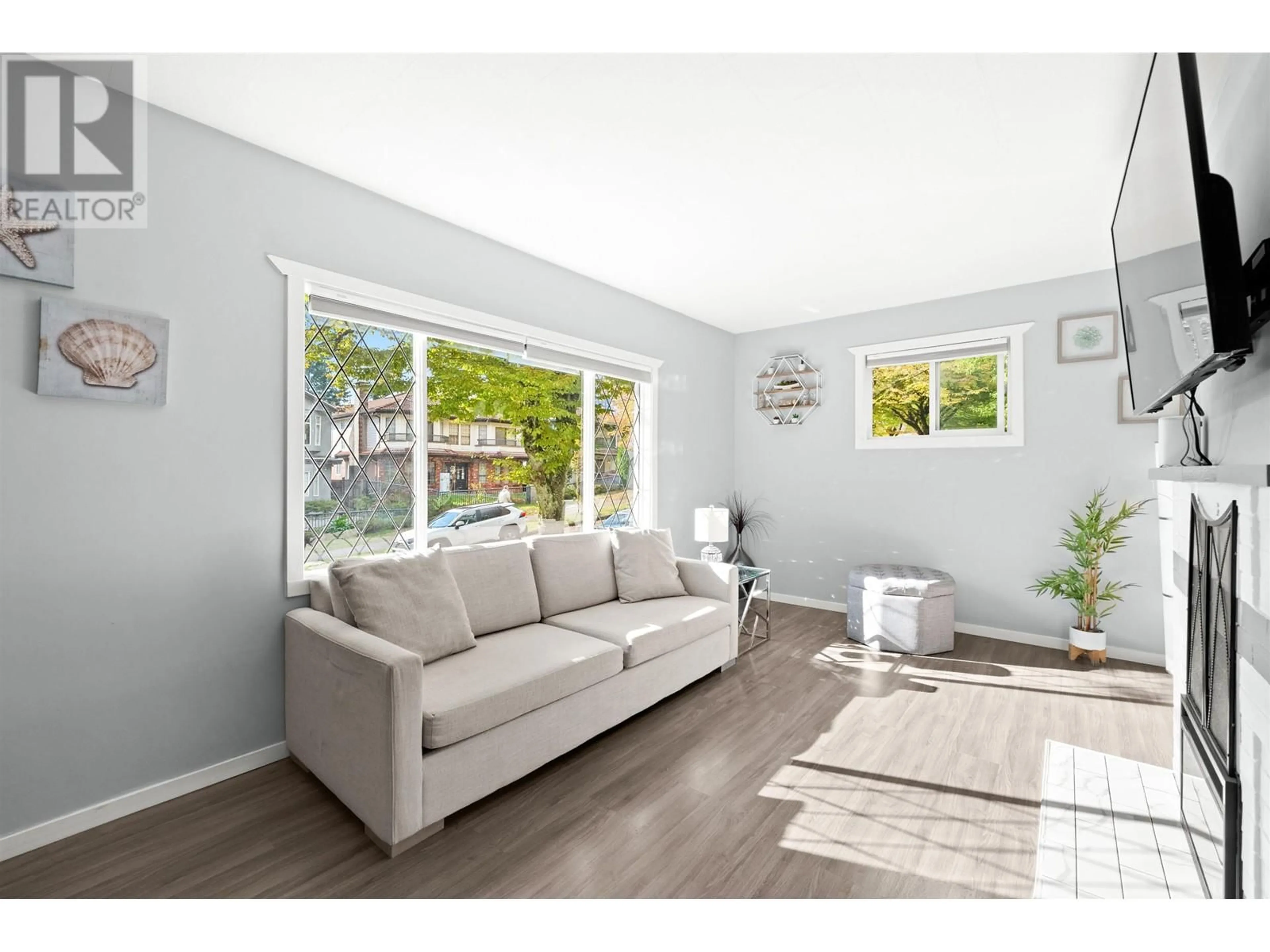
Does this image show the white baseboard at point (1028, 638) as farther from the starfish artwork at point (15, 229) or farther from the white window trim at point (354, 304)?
the starfish artwork at point (15, 229)

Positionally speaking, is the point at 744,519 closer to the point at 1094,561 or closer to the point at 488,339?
the point at 1094,561

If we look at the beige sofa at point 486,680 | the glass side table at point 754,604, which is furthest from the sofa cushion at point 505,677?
the glass side table at point 754,604

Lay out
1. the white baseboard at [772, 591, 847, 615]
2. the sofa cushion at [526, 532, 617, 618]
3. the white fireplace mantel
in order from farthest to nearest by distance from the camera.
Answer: the white baseboard at [772, 591, 847, 615] < the sofa cushion at [526, 532, 617, 618] < the white fireplace mantel

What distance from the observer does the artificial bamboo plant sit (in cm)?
350

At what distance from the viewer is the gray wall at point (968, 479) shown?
143 inches

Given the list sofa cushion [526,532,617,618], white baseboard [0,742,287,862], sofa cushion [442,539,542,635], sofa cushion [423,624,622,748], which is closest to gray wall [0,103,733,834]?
white baseboard [0,742,287,862]

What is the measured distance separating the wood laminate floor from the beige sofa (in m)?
0.13

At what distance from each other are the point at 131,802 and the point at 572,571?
1992 millimetres

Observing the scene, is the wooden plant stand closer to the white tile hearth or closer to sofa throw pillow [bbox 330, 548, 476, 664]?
the white tile hearth

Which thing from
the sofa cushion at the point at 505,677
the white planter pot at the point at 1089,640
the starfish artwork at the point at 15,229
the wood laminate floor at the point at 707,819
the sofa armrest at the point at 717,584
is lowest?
the wood laminate floor at the point at 707,819

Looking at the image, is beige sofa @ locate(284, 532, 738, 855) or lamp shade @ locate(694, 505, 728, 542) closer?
beige sofa @ locate(284, 532, 738, 855)

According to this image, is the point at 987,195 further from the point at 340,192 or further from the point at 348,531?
the point at 348,531

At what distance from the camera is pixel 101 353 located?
6.20 ft

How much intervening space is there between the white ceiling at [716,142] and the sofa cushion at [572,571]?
177cm
